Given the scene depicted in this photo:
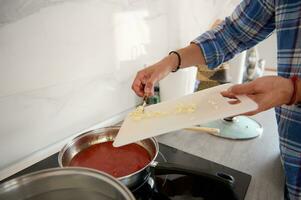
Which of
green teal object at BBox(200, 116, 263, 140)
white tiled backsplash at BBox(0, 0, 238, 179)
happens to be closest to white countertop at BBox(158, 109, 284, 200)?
green teal object at BBox(200, 116, 263, 140)

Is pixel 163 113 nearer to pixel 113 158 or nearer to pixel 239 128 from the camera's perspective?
pixel 113 158

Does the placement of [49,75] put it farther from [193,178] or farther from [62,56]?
[193,178]

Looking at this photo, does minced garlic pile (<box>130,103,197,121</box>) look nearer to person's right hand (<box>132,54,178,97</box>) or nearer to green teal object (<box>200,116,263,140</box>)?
person's right hand (<box>132,54,178,97</box>)

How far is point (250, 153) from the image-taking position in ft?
2.38

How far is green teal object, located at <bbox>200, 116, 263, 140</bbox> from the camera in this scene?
2.66 feet

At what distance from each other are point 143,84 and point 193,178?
28cm

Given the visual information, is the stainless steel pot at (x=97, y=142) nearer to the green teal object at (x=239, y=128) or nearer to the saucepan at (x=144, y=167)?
the saucepan at (x=144, y=167)

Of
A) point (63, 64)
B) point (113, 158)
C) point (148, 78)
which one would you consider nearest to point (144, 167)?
point (113, 158)

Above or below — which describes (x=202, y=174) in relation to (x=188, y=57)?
below

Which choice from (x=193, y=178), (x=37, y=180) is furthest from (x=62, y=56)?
(x=193, y=178)

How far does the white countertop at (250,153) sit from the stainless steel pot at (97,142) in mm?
151

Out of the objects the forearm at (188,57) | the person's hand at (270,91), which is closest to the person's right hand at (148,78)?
the forearm at (188,57)

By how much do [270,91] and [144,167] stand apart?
0.96ft

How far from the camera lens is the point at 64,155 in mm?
600
